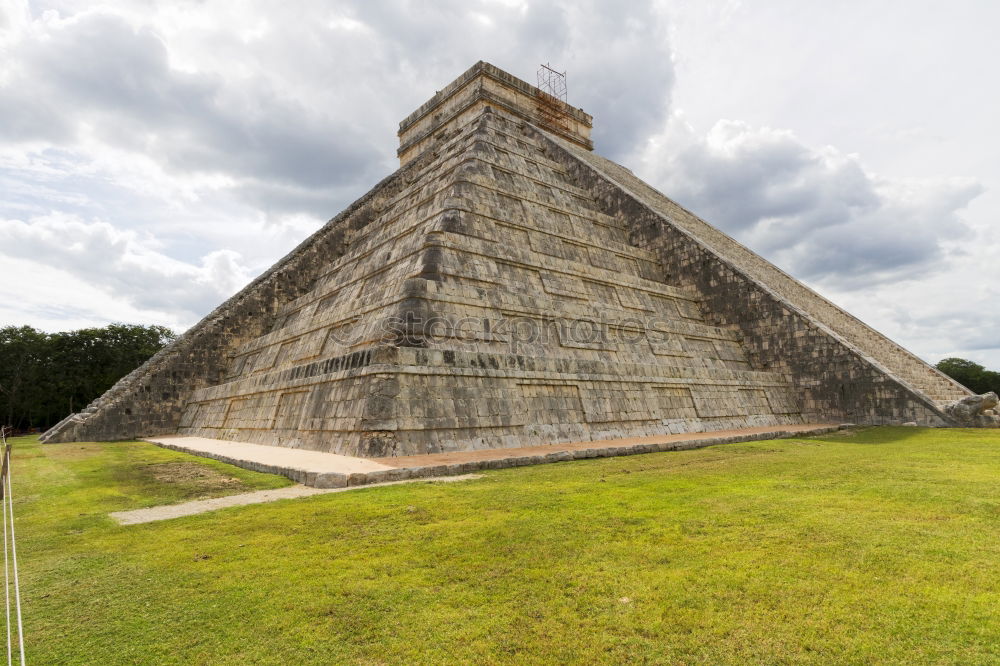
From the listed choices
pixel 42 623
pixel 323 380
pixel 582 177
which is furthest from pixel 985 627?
pixel 582 177

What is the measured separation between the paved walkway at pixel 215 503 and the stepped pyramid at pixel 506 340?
74.4 inches

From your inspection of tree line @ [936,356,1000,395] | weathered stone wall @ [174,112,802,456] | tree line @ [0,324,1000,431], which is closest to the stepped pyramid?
weathered stone wall @ [174,112,802,456]

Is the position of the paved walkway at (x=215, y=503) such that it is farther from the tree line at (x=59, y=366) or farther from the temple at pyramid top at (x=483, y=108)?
the tree line at (x=59, y=366)

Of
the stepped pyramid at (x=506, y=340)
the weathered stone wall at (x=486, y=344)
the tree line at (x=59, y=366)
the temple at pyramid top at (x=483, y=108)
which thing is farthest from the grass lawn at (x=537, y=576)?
the tree line at (x=59, y=366)

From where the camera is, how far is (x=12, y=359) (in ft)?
101

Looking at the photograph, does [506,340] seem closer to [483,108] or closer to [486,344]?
[486,344]

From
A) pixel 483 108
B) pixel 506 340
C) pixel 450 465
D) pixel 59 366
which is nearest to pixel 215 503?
pixel 450 465

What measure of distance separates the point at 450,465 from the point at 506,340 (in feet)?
15.1

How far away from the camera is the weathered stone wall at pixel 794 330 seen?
49.1 feet

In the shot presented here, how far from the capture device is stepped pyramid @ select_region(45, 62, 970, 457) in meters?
10.4

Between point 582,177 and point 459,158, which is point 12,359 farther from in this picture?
point 582,177

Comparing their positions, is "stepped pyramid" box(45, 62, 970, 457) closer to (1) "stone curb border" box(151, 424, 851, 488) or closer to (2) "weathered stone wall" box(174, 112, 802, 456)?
(2) "weathered stone wall" box(174, 112, 802, 456)

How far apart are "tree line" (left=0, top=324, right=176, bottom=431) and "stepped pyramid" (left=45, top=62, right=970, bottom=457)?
67.5ft

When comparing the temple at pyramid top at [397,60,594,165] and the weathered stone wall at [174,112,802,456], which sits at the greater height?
the temple at pyramid top at [397,60,594,165]
